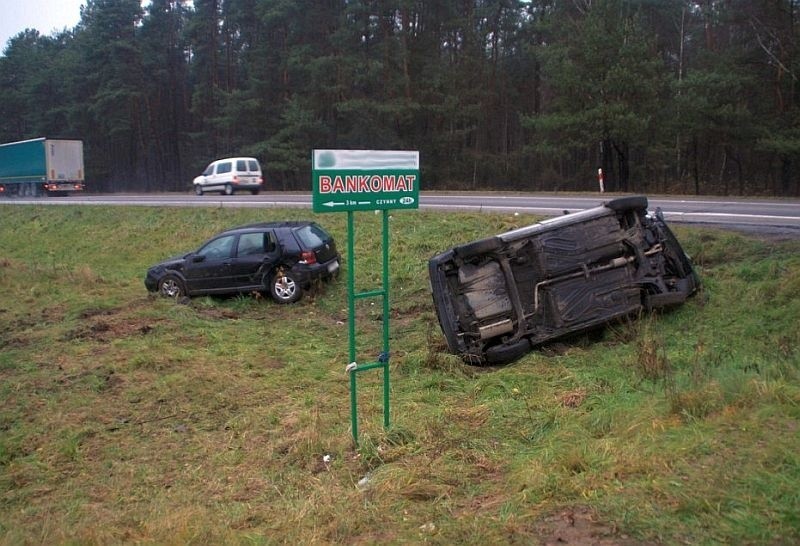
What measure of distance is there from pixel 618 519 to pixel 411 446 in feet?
7.88

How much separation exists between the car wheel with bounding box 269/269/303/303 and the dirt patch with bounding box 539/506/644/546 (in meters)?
10.7

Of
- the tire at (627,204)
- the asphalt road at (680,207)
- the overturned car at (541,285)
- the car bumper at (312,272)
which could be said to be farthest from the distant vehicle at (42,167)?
the tire at (627,204)

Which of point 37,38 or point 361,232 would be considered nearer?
point 361,232

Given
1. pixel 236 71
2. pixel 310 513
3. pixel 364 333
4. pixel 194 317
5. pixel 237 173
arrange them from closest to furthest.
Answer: pixel 310 513 < pixel 364 333 < pixel 194 317 < pixel 237 173 < pixel 236 71

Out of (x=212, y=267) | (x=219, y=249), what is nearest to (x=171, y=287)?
(x=212, y=267)

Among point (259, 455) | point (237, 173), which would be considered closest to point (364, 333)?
point (259, 455)

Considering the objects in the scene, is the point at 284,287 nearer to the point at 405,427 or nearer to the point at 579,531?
the point at 405,427

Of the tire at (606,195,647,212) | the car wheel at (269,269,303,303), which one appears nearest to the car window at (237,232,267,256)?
the car wheel at (269,269,303,303)

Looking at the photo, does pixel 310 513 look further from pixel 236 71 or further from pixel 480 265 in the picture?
pixel 236 71

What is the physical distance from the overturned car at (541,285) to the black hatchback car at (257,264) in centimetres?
541

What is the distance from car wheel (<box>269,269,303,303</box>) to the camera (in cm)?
1463

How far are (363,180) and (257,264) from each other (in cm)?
851

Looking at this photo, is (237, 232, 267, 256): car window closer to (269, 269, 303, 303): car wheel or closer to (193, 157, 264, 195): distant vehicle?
(269, 269, 303, 303): car wheel

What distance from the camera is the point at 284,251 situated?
1478cm
